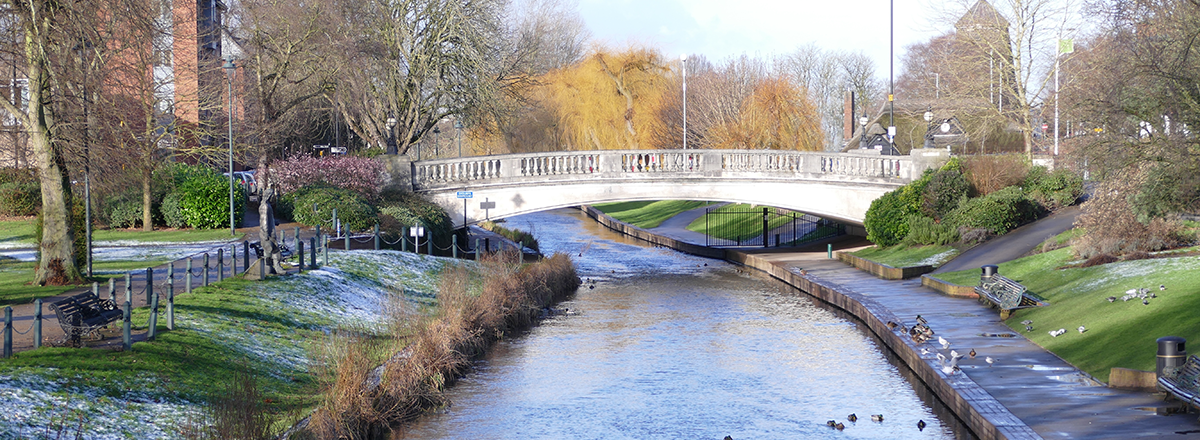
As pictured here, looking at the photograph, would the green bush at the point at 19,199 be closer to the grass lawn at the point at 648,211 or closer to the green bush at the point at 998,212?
the green bush at the point at 998,212

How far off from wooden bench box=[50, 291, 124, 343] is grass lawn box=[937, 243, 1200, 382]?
14.3 m

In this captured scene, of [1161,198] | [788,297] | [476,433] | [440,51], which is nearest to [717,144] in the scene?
[440,51]

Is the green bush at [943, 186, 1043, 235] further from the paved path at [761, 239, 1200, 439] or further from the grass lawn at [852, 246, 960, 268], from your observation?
the paved path at [761, 239, 1200, 439]

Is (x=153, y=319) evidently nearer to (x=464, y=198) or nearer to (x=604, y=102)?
(x=464, y=198)

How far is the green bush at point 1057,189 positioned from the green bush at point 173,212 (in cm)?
2737

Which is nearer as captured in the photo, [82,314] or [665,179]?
[82,314]

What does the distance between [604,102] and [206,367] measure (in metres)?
56.5

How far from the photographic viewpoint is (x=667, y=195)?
3906cm

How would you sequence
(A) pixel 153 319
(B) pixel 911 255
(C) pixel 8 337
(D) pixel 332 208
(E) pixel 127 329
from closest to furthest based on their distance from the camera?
(C) pixel 8 337 < (E) pixel 127 329 < (A) pixel 153 319 < (D) pixel 332 208 < (B) pixel 911 255

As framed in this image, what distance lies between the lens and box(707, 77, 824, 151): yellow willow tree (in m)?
66.2

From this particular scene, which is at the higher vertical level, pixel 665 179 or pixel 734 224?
pixel 665 179

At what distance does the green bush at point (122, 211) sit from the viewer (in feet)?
115

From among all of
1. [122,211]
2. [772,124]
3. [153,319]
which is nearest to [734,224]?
[772,124]

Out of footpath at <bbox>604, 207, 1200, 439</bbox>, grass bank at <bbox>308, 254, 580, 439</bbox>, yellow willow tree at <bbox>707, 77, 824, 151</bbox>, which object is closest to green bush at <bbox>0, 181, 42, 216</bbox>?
grass bank at <bbox>308, 254, 580, 439</bbox>
